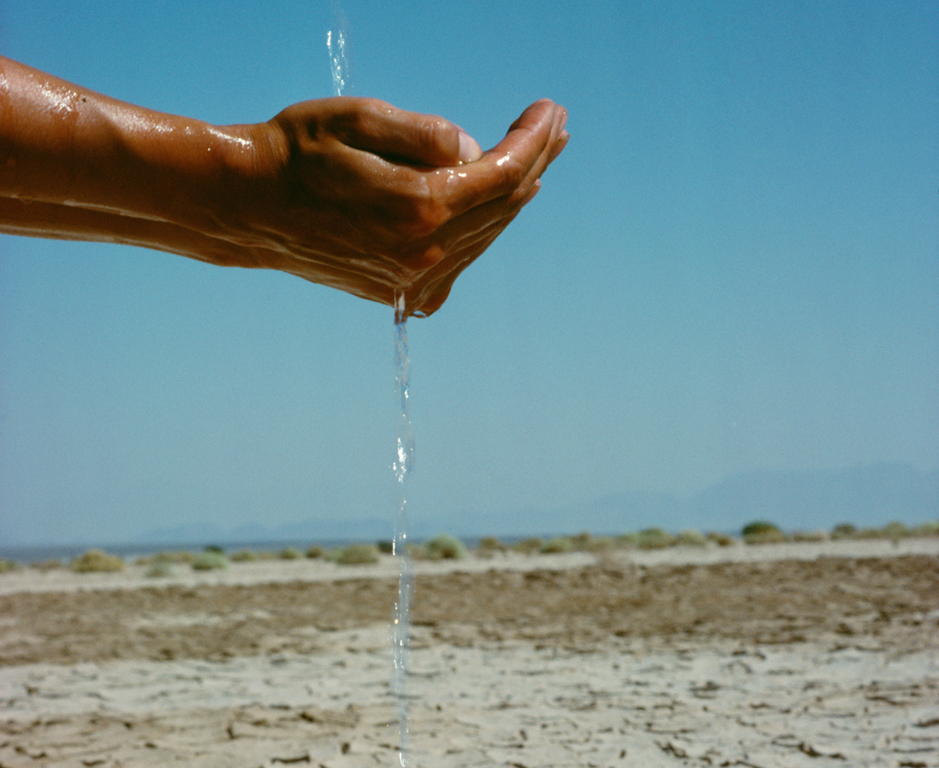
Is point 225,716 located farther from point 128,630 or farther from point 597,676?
point 128,630

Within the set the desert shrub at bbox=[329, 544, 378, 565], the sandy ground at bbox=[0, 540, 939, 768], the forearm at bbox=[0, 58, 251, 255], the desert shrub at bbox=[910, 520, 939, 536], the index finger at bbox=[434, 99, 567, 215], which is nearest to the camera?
the forearm at bbox=[0, 58, 251, 255]

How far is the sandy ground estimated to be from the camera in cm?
332

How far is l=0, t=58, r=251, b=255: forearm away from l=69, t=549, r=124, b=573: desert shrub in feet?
56.8

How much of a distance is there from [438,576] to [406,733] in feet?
24.6

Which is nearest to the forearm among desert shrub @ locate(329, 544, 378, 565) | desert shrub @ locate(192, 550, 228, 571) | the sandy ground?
the sandy ground

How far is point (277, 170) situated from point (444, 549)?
57.5 feet

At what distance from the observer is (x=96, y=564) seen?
17266 mm

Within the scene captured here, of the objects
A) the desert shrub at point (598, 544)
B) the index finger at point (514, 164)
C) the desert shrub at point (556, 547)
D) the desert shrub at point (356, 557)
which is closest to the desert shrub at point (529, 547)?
the desert shrub at point (556, 547)

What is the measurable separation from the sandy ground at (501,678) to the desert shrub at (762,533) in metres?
12.6

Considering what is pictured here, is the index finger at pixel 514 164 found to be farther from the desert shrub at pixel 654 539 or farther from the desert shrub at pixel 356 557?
the desert shrub at pixel 654 539

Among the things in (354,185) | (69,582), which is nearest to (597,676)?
(354,185)

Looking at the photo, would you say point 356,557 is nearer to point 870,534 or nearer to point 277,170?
point 870,534

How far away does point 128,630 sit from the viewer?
270 inches

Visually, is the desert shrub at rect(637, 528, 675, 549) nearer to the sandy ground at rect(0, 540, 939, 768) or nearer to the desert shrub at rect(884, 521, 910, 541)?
the desert shrub at rect(884, 521, 910, 541)
